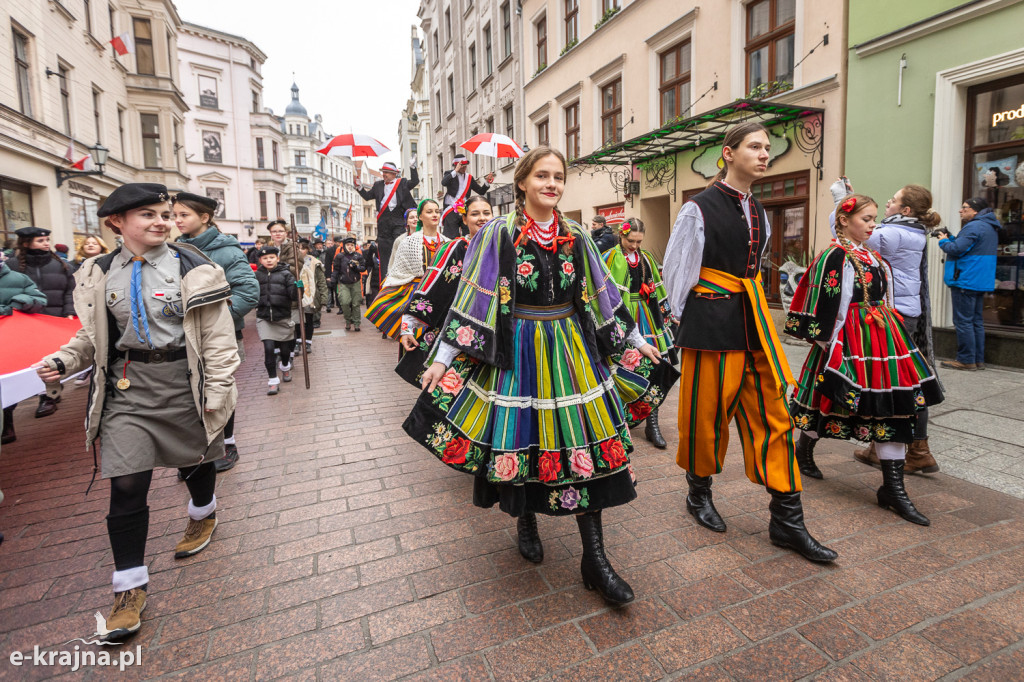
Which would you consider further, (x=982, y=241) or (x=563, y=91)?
(x=563, y=91)

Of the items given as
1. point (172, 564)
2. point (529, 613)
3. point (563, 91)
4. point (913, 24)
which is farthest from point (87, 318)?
point (563, 91)

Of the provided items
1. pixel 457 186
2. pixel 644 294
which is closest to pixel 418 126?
pixel 457 186

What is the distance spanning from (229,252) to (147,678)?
115 inches

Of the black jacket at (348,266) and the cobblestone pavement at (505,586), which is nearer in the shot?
the cobblestone pavement at (505,586)

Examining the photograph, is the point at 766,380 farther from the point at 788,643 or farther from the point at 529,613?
the point at 529,613

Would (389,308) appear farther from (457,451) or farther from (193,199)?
(457,451)

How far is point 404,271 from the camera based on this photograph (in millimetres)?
5078

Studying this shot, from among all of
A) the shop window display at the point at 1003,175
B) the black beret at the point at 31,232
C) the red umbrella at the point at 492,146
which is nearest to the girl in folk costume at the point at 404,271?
the red umbrella at the point at 492,146

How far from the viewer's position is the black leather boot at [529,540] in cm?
292

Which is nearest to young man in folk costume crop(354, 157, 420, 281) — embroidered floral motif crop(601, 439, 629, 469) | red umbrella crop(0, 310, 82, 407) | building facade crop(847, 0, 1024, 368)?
red umbrella crop(0, 310, 82, 407)

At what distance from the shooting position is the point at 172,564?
2990 mm

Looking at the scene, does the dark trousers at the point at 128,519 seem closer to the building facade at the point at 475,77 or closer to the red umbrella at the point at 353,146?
the red umbrella at the point at 353,146

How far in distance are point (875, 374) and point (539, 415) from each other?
2.19m

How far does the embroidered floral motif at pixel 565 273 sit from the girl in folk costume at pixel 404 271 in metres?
2.01
